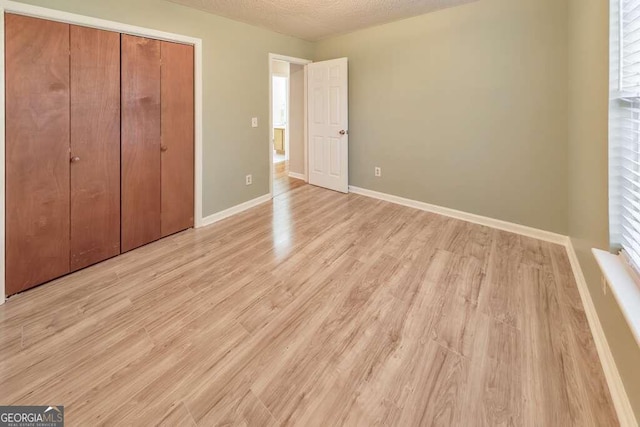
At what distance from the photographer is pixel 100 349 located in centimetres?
167

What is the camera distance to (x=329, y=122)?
191 inches

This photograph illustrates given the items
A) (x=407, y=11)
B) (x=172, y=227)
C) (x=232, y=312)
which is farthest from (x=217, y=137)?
(x=407, y=11)

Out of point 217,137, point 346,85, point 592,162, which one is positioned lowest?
point 592,162

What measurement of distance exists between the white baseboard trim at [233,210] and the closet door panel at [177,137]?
0.24 meters

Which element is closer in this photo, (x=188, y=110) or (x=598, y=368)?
(x=598, y=368)

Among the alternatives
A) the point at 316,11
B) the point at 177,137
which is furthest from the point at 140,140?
the point at 316,11

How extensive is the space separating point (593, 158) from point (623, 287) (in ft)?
3.44

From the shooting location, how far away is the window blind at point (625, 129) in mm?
1315

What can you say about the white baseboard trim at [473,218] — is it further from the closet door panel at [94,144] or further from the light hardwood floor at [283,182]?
the closet door panel at [94,144]

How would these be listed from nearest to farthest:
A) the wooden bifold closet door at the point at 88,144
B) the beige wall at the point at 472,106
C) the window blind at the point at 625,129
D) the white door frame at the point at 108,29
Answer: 1. the window blind at the point at 625,129
2. the white door frame at the point at 108,29
3. the wooden bifold closet door at the point at 88,144
4. the beige wall at the point at 472,106

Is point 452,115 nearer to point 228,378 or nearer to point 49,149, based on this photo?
point 228,378

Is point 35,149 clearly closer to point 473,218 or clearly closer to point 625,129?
point 625,129

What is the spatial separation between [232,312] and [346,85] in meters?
3.71

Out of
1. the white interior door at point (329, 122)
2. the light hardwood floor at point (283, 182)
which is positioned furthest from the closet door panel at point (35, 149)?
the white interior door at point (329, 122)
